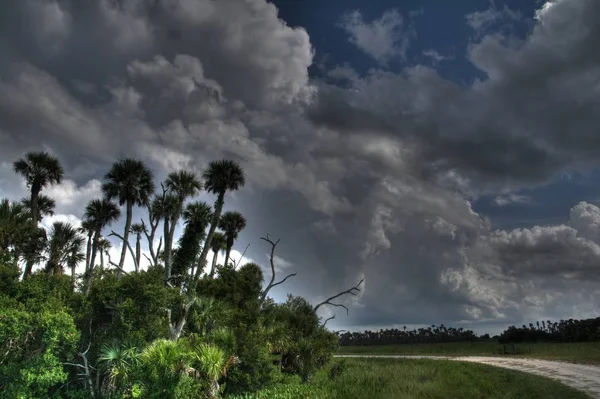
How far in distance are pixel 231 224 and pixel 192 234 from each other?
8011 millimetres

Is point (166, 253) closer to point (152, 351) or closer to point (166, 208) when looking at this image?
point (166, 208)

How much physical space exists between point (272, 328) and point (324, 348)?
4619 mm

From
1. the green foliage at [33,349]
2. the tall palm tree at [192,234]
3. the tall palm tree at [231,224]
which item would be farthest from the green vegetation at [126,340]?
the tall palm tree at [231,224]

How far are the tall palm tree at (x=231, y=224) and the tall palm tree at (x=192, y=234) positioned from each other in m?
6.69

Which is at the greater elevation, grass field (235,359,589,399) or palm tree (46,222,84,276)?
palm tree (46,222,84,276)

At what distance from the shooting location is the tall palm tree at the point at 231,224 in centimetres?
5681

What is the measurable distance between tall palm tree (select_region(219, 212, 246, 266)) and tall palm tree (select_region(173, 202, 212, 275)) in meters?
6.69

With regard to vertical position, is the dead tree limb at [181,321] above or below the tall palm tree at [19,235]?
below

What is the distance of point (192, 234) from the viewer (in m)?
49.8

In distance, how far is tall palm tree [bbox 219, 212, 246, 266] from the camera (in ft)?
186

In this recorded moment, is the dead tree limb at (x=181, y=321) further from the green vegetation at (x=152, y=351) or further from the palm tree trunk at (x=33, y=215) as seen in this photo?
the palm tree trunk at (x=33, y=215)

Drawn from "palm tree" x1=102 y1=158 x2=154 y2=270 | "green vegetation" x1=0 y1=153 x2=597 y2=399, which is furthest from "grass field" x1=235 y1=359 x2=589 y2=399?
"palm tree" x1=102 y1=158 x2=154 y2=270

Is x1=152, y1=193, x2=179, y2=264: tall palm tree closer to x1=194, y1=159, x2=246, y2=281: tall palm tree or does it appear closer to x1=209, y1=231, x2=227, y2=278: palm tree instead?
x1=194, y1=159, x2=246, y2=281: tall palm tree

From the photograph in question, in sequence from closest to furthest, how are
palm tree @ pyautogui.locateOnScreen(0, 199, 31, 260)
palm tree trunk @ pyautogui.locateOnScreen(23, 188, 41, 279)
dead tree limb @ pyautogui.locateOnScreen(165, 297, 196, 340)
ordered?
1. dead tree limb @ pyautogui.locateOnScreen(165, 297, 196, 340)
2. palm tree @ pyautogui.locateOnScreen(0, 199, 31, 260)
3. palm tree trunk @ pyautogui.locateOnScreen(23, 188, 41, 279)
